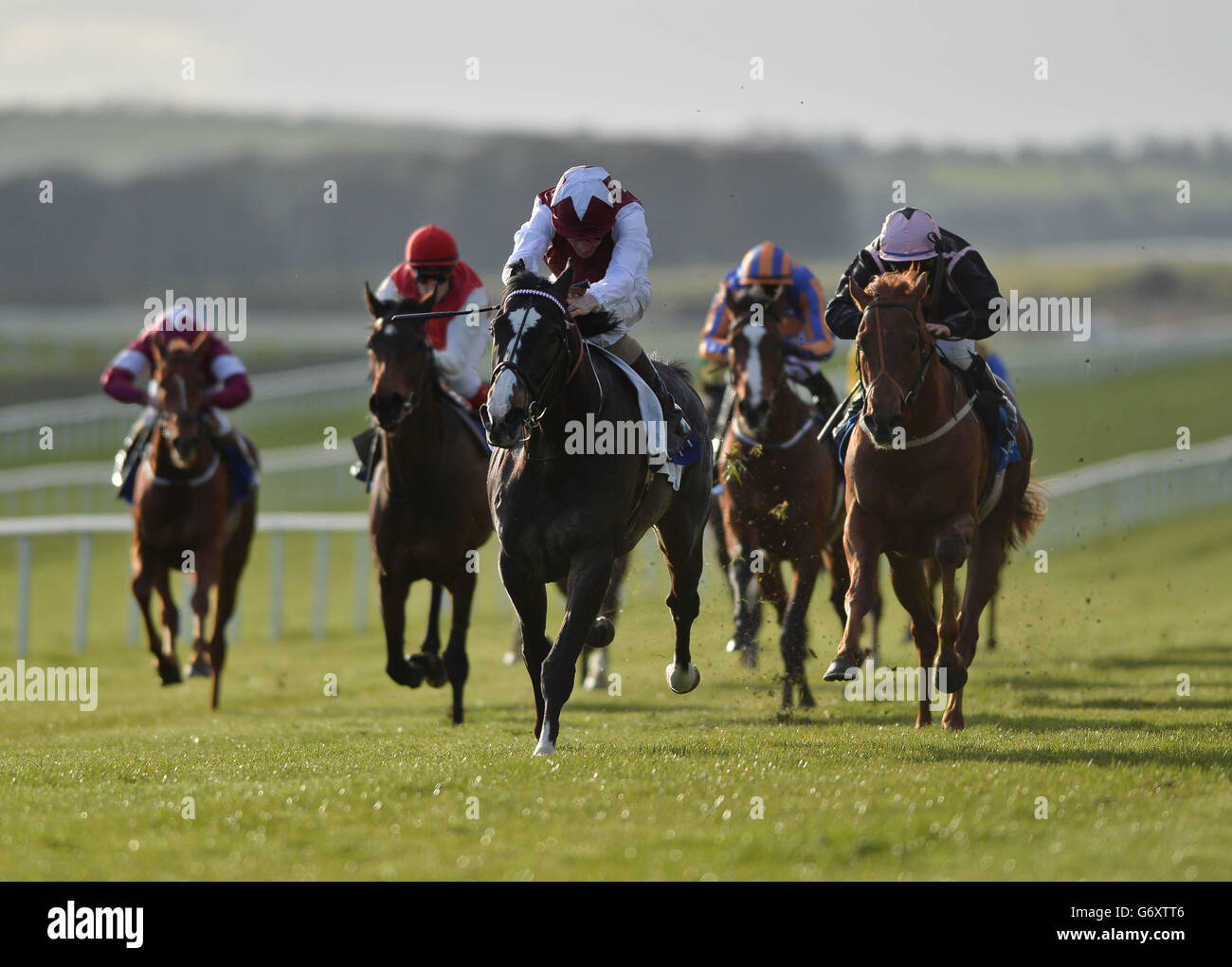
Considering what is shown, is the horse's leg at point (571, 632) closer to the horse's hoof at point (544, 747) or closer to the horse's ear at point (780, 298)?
the horse's hoof at point (544, 747)

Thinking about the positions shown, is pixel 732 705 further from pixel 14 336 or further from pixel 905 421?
pixel 14 336

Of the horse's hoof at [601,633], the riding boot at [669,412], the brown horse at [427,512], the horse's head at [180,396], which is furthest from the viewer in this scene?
the horse's head at [180,396]

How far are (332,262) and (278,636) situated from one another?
65.9 metres

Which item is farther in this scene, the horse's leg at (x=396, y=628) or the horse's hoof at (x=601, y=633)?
the horse's leg at (x=396, y=628)

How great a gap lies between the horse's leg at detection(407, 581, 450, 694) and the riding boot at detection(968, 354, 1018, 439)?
2834 millimetres

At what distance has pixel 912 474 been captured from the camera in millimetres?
7844

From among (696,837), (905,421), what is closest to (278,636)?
(905,421)

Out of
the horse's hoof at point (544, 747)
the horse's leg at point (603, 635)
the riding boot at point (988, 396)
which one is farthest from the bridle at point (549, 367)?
the riding boot at point (988, 396)

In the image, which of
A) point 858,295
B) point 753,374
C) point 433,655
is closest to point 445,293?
point 753,374

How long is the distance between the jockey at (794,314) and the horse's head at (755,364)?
0.63 meters

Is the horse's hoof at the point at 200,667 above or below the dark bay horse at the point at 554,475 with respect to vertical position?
below

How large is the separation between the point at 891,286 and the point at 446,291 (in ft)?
9.02

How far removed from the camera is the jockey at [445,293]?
30.6 ft

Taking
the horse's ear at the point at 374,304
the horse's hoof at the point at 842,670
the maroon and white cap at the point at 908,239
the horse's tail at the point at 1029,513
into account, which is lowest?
the horse's hoof at the point at 842,670
